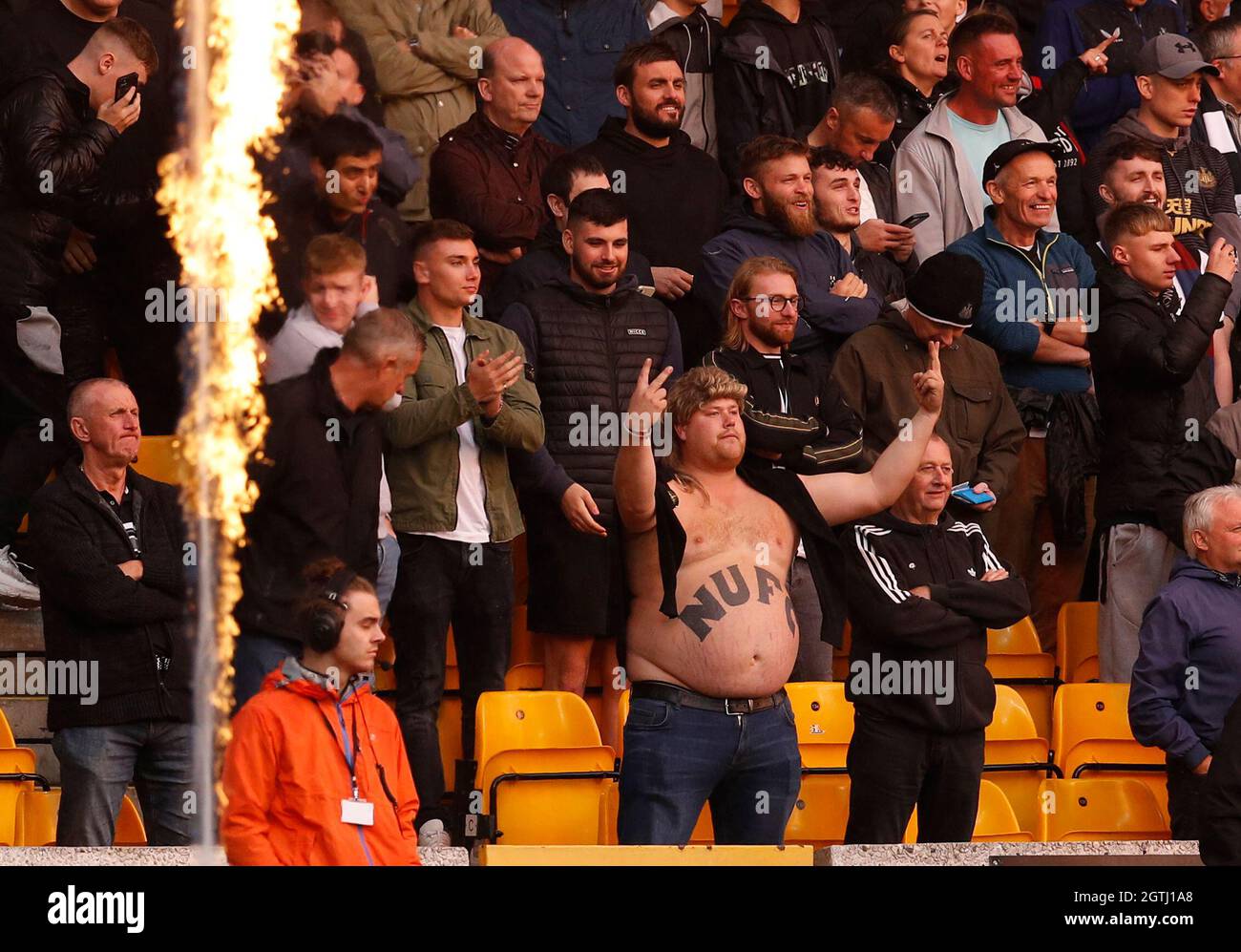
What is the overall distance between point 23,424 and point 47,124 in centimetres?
115

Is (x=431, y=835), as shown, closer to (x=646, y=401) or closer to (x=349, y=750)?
(x=349, y=750)

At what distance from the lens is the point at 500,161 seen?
28.1ft

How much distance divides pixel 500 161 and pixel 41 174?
2.05 meters

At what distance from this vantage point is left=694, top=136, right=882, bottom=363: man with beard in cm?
815

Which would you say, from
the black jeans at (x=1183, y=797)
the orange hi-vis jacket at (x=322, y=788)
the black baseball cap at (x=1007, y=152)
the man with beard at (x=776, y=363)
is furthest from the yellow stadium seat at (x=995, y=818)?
the black baseball cap at (x=1007, y=152)

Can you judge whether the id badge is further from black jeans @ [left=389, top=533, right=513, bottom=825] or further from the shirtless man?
black jeans @ [left=389, top=533, right=513, bottom=825]

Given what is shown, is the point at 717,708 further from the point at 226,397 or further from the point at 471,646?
the point at 226,397

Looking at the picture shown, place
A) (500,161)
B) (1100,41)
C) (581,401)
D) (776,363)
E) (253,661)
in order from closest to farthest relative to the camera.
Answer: (253,661), (776,363), (581,401), (500,161), (1100,41)

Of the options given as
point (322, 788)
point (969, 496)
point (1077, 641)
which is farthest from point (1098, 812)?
point (322, 788)

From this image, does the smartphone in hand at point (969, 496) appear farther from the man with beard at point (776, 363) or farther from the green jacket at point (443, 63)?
the green jacket at point (443, 63)

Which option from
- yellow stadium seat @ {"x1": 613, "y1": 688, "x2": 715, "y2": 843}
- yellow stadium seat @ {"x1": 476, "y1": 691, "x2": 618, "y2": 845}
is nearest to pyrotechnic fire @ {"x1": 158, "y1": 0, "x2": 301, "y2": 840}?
yellow stadium seat @ {"x1": 476, "y1": 691, "x2": 618, "y2": 845}

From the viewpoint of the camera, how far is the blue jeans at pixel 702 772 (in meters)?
5.93
